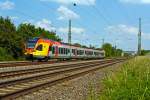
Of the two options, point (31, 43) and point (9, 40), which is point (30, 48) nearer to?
point (31, 43)

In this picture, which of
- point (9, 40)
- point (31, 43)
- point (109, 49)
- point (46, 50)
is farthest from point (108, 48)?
point (31, 43)

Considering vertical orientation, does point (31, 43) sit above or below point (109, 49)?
below

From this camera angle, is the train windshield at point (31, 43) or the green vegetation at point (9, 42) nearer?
the train windshield at point (31, 43)

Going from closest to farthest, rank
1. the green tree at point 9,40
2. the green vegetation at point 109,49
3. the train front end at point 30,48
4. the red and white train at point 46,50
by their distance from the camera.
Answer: the train front end at point 30,48 → the red and white train at point 46,50 → the green tree at point 9,40 → the green vegetation at point 109,49

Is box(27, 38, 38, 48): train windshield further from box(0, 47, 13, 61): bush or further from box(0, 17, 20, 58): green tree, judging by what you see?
box(0, 17, 20, 58): green tree

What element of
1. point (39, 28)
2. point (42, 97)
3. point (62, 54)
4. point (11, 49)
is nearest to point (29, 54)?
point (62, 54)

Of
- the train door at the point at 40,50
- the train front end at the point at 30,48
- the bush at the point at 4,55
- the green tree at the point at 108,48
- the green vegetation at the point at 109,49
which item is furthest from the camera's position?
the green vegetation at the point at 109,49

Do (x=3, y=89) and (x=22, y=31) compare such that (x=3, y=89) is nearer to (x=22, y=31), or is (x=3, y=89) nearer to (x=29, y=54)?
(x=29, y=54)

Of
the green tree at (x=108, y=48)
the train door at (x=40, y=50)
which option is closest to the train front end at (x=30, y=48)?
the train door at (x=40, y=50)

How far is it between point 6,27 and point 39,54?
1757 cm

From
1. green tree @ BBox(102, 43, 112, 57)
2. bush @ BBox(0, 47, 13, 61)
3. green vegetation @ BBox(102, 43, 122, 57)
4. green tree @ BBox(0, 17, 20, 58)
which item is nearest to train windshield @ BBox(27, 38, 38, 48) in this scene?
bush @ BBox(0, 47, 13, 61)

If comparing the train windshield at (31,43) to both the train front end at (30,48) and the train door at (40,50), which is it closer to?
the train front end at (30,48)

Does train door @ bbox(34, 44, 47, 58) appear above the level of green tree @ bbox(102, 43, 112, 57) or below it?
below

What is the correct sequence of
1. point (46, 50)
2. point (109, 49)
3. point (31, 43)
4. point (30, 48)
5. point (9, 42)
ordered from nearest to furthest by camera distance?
point (30, 48) < point (31, 43) < point (46, 50) < point (9, 42) < point (109, 49)
